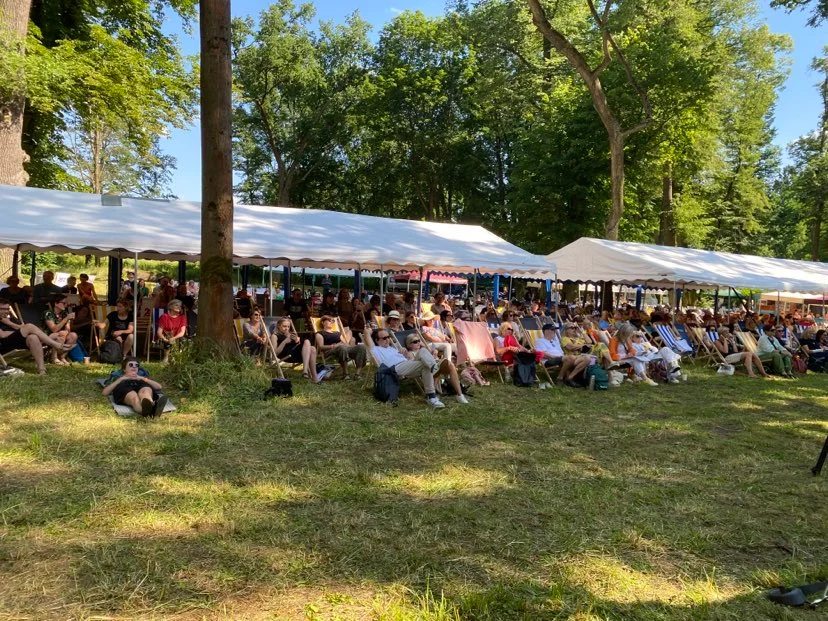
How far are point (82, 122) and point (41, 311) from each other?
9.23m

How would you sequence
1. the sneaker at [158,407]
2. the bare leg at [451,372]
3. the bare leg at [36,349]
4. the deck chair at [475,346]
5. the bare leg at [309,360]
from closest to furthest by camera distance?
the sneaker at [158,407], the bare leg at [451,372], the bare leg at [36,349], the bare leg at [309,360], the deck chair at [475,346]

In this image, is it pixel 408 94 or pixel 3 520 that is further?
pixel 408 94

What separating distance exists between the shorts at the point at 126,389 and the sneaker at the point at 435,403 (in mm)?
3014

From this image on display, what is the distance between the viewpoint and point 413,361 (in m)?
7.44

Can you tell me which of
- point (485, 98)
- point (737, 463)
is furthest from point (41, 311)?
point (485, 98)

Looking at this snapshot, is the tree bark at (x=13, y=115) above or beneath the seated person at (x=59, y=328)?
above

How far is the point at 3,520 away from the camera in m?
3.28

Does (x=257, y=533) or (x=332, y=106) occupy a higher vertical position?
(x=332, y=106)

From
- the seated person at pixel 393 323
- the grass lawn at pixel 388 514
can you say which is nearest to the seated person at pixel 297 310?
the seated person at pixel 393 323

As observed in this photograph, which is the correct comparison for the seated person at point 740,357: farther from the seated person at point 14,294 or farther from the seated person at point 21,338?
the seated person at point 14,294

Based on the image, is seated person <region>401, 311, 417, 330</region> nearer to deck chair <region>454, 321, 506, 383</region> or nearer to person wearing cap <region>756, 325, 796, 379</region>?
deck chair <region>454, 321, 506, 383</region>

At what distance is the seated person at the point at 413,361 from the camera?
7.32m

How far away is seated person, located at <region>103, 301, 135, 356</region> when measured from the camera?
907cm

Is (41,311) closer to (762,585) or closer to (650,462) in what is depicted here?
(650,462)
